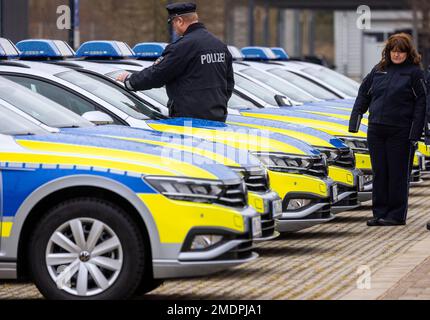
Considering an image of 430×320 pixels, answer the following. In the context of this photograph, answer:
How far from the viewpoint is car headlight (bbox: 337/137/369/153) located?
1480 cm

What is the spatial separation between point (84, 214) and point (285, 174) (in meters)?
3.80

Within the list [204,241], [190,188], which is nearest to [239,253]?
[204,241]

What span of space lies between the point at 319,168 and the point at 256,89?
384 centimetres


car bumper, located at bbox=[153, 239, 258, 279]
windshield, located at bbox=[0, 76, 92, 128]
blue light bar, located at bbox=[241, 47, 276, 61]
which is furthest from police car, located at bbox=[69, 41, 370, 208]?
blue light bar, located at bbox=[241, 47, 276, 61]

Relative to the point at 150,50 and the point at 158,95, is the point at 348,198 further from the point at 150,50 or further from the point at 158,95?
the point at 150,50

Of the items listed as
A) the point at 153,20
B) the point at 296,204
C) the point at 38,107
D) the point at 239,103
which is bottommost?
the point at 296,204

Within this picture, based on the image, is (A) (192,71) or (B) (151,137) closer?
(B) (151,137)

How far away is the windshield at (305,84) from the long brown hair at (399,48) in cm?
470

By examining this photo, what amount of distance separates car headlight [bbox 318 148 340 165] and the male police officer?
159cm

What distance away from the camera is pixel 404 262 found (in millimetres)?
10555

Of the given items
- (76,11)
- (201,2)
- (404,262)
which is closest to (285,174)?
(404,262)

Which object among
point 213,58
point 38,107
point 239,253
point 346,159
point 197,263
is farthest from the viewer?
point 346,159

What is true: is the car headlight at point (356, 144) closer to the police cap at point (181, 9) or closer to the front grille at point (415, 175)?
the front grille at point (415, 175)

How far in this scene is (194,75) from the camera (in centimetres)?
1186
